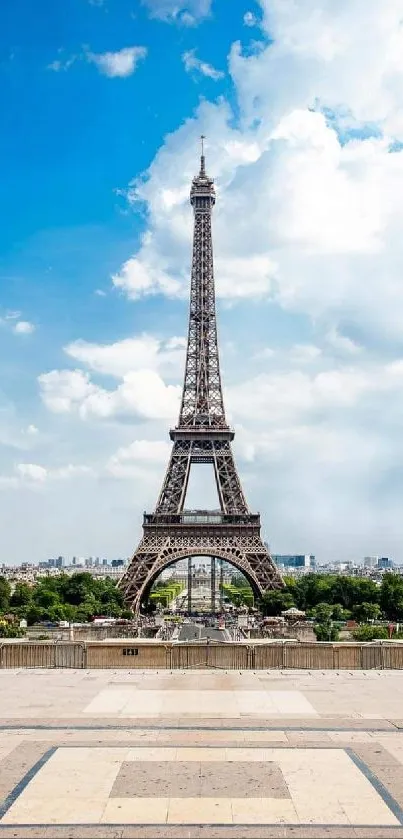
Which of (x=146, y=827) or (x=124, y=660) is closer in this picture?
(x=146, y=827)

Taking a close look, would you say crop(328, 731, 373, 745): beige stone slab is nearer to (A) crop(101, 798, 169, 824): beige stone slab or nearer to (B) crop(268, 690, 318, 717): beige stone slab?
(B) crop(268, 690, 318, 717): beige stone slab

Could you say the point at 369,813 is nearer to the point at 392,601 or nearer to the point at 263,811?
the point at 263,811

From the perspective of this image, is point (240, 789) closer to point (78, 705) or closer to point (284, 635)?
point (78, 705)

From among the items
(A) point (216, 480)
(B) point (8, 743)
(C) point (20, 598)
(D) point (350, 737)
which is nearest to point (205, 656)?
(D) point (350, 737)

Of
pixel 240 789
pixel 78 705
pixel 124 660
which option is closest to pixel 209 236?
pixel 124 660

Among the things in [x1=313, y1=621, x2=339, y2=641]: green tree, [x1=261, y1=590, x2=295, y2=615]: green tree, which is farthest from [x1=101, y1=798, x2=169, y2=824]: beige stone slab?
[x1=261, y1=590, x2=295, y2=615]: green tree
